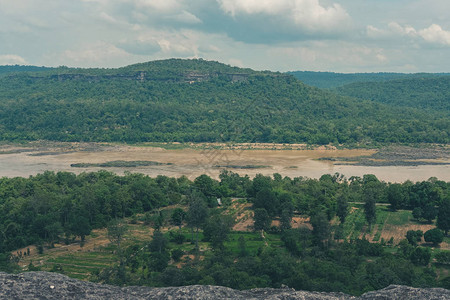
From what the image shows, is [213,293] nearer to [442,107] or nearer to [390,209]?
[390,209]

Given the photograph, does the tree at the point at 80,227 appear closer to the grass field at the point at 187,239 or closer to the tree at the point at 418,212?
the grass field at the point at 187,239

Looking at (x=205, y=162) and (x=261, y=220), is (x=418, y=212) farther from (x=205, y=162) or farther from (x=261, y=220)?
(x=205, y=162)

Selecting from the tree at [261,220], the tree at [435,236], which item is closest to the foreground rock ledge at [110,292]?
the tree at [435,236]

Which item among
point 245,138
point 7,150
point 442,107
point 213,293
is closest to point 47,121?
point 7,150

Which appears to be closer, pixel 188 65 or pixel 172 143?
pixel 172 143

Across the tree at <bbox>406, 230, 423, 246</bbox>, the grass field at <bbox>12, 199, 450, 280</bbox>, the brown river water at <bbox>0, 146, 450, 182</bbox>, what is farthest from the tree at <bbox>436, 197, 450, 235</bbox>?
the brown river water at <bbox>0, 146, 450, 182</bbox>

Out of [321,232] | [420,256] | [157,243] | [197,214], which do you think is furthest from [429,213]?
[157,243]
